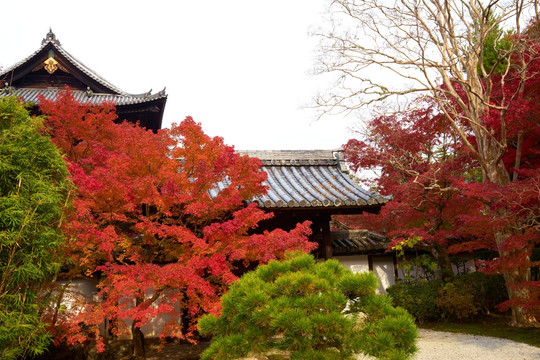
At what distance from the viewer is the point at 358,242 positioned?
40.5ft

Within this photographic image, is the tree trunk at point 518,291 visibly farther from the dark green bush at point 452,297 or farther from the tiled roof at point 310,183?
the tiled roof at point 310,183

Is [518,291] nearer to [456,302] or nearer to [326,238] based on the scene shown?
[456,302]

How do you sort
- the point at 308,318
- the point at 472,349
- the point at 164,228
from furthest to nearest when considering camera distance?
the point at 472,349
the point at 164,228
the point at 308,318

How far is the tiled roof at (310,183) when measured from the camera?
29.1ft

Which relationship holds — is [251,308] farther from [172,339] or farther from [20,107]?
[172,339]

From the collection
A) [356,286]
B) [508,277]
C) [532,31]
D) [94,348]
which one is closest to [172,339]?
[94,348]

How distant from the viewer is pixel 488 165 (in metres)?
10.5

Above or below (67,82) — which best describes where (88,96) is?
below

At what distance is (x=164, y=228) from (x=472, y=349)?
6.60 meters

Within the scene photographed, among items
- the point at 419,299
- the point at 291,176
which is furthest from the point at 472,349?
the point at 291,176

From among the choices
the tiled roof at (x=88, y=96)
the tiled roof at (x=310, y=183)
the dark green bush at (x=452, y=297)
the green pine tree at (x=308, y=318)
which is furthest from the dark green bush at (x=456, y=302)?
the tiled roof at (x=88, y=96)

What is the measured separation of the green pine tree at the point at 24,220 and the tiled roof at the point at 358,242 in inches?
293

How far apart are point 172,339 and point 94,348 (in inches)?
74.6

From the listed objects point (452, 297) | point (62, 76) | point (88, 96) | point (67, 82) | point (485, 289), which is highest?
point (62, 76)
